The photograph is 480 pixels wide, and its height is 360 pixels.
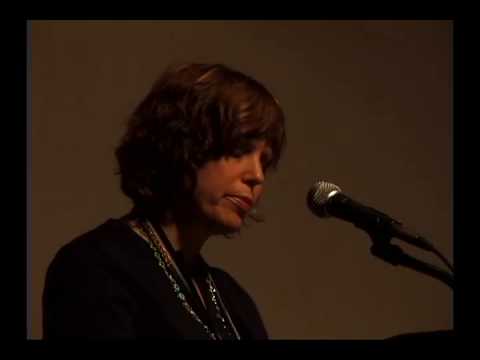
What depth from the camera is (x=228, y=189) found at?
1.28 m

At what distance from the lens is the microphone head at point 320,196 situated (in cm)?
115

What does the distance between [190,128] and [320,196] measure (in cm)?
34

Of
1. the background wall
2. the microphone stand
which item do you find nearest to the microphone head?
the microphone stand

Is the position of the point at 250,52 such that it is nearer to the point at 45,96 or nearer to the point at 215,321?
the point at 45,96

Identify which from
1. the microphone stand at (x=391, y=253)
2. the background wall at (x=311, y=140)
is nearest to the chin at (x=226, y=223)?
the microphone stand at (x=391, y=253)

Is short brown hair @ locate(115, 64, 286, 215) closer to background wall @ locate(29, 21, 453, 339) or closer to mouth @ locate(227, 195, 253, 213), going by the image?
mouth @ locate(227, 195, 253, 213)

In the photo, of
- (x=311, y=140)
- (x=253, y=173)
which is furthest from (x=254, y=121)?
(x=311, y=140)

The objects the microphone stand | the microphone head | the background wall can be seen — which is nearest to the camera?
the microphone stand

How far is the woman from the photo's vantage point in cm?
121

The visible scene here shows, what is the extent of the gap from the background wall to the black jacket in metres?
0.61

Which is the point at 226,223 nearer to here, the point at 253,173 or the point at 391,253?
the point at 253,173

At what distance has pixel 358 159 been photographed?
89.7 inches
